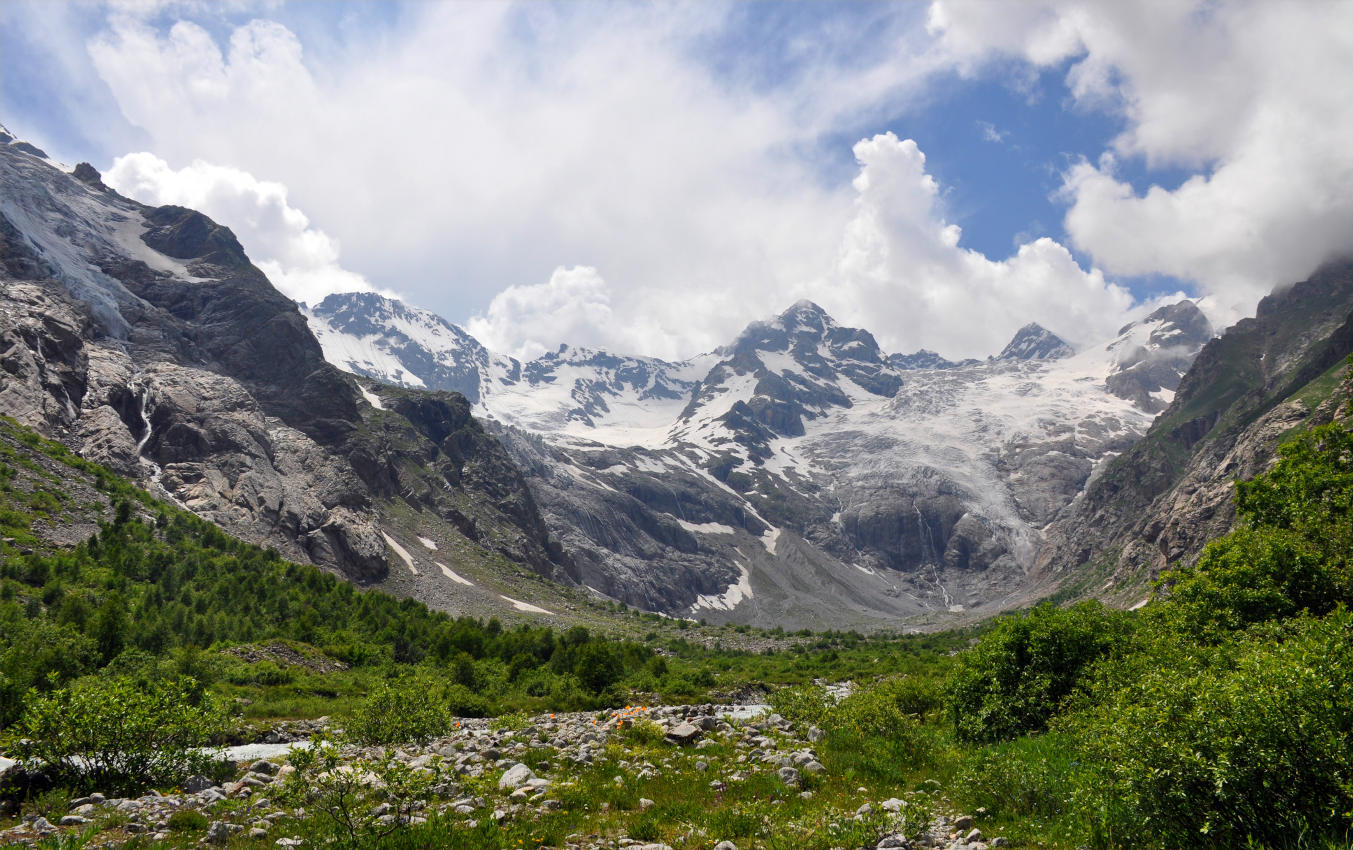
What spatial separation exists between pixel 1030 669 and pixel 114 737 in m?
29.1

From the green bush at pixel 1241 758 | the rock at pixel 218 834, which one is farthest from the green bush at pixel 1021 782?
the rock at pixel 218 834

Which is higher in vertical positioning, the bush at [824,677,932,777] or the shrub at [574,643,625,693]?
the bush at [824,677,932,777]

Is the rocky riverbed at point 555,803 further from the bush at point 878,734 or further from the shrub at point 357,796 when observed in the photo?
the bush at point 878,734

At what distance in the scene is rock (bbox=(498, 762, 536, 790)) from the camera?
1850 cm

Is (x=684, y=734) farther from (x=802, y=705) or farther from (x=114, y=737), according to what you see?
(x=114, y=737)

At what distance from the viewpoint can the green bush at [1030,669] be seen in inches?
909

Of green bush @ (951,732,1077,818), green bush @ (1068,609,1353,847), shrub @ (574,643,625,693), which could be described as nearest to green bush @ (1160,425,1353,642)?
green bush @ (951,732,1077,818)

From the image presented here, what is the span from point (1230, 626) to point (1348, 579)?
384 centimetres

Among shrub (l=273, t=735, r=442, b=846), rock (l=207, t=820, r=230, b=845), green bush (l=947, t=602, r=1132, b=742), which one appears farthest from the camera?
green bush (l=947, t=602, r=1132, b=742)

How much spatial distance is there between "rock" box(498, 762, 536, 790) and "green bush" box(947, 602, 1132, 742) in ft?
51.6

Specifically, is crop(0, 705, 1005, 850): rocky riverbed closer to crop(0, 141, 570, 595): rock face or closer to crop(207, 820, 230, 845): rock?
crop(207, 820, 230, 845): rock

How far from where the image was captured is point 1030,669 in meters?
24.1

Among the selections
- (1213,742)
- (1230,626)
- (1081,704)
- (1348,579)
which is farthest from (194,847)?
(1348,579)

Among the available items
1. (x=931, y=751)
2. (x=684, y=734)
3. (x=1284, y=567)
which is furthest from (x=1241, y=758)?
(x=684, y=734)
